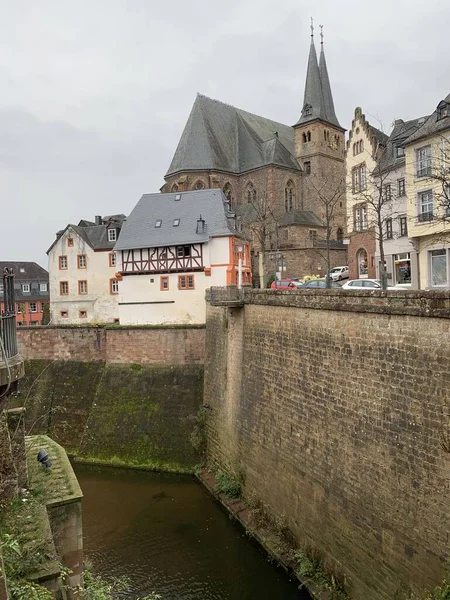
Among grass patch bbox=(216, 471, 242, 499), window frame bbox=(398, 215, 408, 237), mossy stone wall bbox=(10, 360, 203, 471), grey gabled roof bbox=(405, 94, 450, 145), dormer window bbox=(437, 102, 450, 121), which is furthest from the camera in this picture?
window frame bbox=(398, 215, 408, 237)

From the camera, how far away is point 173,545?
1388cm

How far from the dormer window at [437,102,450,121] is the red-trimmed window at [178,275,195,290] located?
13.8 metres

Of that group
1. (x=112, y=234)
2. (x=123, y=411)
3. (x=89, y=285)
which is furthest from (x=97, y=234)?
(x=123, y=411)

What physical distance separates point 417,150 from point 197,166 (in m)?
27.1

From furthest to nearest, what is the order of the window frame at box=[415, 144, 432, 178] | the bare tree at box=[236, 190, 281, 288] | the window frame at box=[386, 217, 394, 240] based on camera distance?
the bare tree at box=[236, 190, 281, 288] < the window frame at box=[386, 217, 394, 240] < the window frame at box=[415, 144, 432, 178]

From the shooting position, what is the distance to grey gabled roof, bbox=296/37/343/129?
1962 inches

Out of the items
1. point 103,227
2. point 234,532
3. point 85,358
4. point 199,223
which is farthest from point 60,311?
point 234,532

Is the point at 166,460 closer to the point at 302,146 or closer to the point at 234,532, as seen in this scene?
the point at 234,532

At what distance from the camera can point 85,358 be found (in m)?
25.9

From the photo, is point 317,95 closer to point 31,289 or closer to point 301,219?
point 301,219

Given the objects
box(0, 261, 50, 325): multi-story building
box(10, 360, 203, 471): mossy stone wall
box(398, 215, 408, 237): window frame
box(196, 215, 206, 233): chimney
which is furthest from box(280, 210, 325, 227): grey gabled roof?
box(0, 261, 50, 325): multi-story building

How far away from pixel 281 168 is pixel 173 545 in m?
38.5

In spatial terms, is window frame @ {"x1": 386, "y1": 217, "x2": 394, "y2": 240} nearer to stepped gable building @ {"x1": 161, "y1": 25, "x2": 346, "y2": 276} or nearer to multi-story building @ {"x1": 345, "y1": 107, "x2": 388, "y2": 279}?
multi-story building @ {"x1": 345, "y1": 107, "x2": 388, "y2": 279}

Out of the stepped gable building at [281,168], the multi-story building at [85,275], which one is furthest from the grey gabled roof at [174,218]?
the stepped gable building at [281,168]
